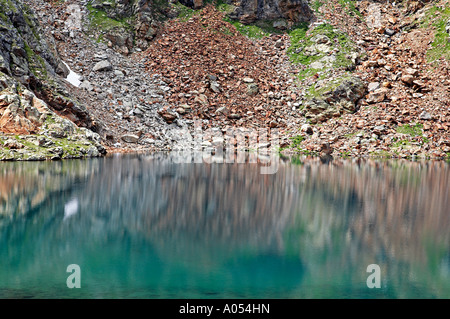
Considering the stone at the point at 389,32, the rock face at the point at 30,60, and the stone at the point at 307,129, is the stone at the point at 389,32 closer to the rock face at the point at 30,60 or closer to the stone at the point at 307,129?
the stone at the point at 307,129

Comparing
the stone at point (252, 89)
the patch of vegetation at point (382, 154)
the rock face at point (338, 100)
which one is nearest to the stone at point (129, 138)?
the stone at point (252, 89)

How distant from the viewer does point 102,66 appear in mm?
58375

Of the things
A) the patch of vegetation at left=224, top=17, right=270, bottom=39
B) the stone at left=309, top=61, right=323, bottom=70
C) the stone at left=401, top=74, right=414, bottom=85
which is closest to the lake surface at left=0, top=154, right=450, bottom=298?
the stone at left=401, top=74, right=414, bottom=85

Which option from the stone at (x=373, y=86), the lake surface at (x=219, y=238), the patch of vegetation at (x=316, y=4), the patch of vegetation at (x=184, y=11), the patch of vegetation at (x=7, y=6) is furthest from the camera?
the patch of vegetation at (x=316, y=4)

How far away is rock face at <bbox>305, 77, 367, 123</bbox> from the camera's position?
184 ft

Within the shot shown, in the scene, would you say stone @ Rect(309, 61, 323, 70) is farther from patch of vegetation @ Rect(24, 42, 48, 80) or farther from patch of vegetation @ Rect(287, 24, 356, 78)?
patch of vegetation @ Rect(24, 42, 48, 80)

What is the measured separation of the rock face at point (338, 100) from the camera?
184ft

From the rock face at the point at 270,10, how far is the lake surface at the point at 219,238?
5711cm

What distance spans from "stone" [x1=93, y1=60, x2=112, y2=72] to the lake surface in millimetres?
36154

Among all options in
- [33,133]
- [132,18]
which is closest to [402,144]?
[33,133]

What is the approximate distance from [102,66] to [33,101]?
20414 millimetres

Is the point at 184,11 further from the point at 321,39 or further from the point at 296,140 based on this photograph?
the point at 296,140

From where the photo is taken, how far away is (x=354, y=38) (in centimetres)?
6631
